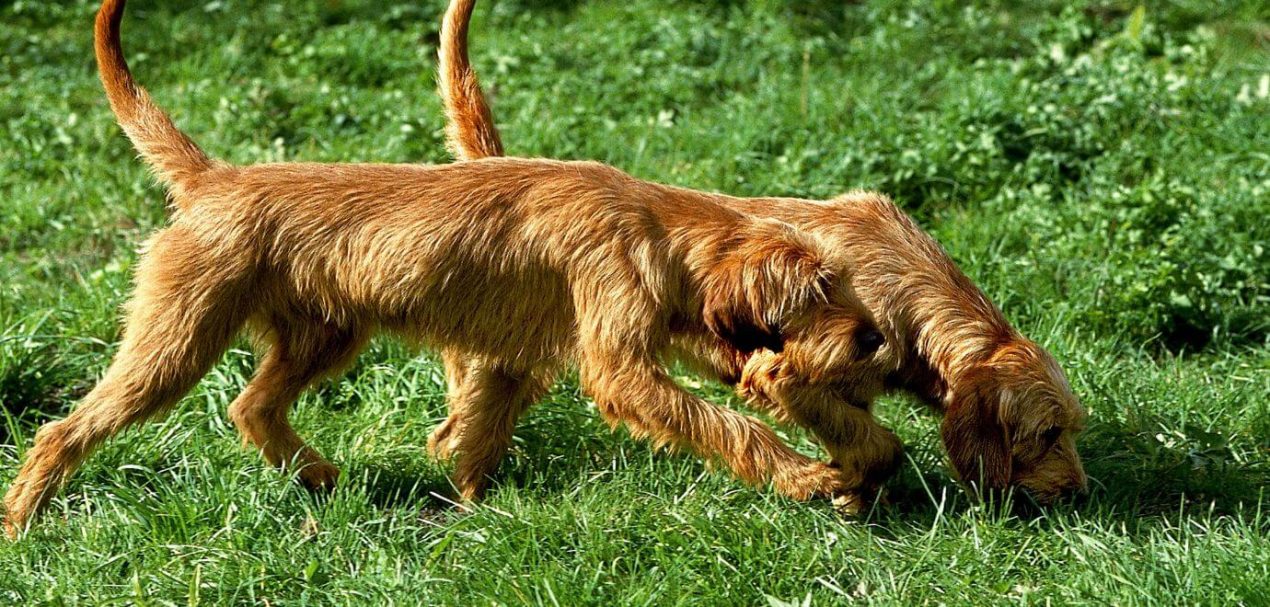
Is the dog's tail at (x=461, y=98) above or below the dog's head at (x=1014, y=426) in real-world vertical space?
above

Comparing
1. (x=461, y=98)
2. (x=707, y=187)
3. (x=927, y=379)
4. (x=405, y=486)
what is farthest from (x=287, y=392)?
(x=707, y=187)

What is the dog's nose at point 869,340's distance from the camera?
4.67 meters

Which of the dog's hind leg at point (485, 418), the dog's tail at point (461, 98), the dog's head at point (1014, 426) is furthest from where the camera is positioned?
the dog's tail at point (461, 98)

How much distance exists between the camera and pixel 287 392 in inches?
202

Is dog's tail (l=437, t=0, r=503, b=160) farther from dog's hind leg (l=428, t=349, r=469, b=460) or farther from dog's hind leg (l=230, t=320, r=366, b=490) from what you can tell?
dog's hind leg (l=230, t=320, r=366, b=490)

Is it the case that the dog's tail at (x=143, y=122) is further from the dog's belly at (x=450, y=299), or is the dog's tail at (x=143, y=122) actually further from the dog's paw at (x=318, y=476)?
the dog's paw at (x=318, y=476)

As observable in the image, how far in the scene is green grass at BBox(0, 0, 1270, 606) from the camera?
173 inches

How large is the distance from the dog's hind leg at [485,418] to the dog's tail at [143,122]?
120 centimetres

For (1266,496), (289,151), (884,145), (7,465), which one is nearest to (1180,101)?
(884,145)

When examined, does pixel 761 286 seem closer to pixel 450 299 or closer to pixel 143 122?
pixel 450 299

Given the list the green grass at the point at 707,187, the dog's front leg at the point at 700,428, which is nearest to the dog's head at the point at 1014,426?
the green grass at the point at 707,187

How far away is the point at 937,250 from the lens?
5.19m

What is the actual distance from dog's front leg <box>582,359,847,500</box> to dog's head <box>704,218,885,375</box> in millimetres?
258

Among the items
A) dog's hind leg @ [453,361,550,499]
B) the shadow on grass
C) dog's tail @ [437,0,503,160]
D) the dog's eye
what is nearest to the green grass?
the shadow on grass
